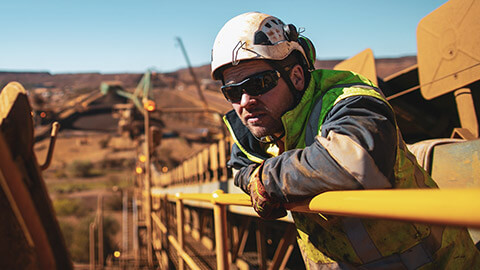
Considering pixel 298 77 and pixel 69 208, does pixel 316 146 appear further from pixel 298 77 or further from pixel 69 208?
pixel 69 208

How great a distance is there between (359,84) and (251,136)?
2.18ft

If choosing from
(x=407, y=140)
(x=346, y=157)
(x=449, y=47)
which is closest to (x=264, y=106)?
(x=346, y=157)

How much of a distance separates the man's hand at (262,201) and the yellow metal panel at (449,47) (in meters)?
2.61

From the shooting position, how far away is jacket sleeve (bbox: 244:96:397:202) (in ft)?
4.00

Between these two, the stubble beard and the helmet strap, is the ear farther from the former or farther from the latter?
the stubble beard

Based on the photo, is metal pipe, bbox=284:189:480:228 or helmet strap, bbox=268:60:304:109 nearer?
metal pipe, bbox=284:189:480:228

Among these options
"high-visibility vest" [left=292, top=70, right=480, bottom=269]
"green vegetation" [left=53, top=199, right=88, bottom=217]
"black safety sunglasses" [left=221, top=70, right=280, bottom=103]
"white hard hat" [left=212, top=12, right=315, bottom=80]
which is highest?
"white hard hat" [left=212, top=12, right=315, bottom=80]

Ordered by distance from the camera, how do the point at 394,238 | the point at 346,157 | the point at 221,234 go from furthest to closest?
1. the point at 221,234
2. the point at 394,238
3. the point at 346,157

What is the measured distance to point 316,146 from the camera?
1.35m

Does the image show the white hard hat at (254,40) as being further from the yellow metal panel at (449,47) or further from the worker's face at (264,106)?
the yellow metal panel at (449,47)

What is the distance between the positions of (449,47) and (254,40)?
2.48 meters

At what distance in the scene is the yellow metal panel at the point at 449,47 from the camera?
10.5ft

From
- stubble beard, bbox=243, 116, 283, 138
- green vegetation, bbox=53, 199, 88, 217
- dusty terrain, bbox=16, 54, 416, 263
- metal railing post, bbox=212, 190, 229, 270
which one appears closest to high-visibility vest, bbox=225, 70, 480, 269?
stubble beard, bbox=243, 116, 283, 138

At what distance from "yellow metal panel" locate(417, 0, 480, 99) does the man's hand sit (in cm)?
261
